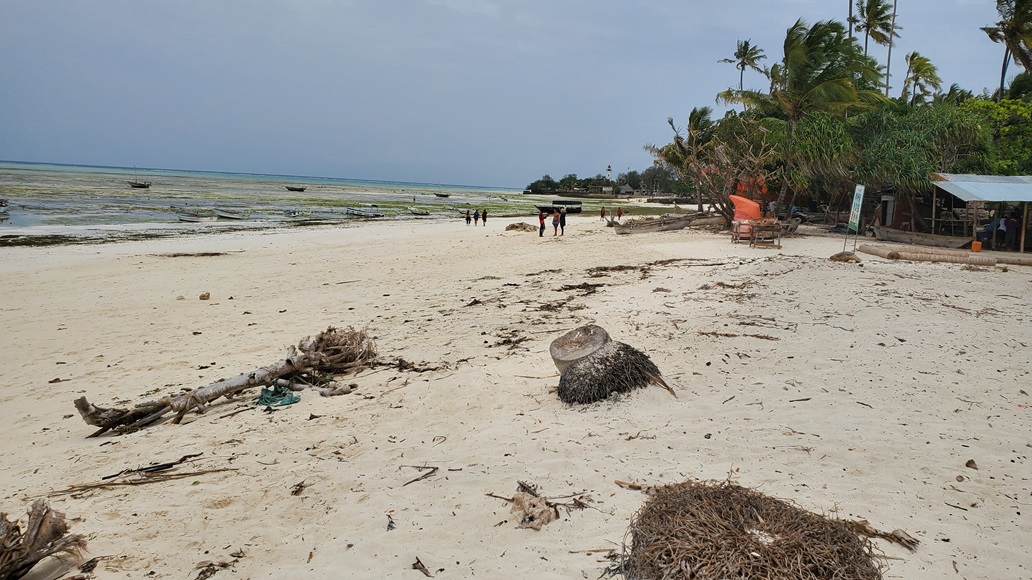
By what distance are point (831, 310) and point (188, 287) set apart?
12.7 m

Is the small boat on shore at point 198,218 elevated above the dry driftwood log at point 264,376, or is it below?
above

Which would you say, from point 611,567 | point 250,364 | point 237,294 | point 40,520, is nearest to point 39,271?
point 237,294

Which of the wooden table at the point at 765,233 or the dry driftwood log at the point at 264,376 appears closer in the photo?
the dry driftwood log at the point at 264,376

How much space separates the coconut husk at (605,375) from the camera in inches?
193

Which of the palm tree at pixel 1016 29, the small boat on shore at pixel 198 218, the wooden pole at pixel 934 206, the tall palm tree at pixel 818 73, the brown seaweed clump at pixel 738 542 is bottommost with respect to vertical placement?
the brown seaweed clump at pixel 738 542

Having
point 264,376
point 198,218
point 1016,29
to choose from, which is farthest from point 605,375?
point 198,218

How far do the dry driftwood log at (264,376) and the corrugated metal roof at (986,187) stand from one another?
15907mm

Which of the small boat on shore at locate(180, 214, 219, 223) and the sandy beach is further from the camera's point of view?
the small boat on shore at locate(180, 214, 219, 223)

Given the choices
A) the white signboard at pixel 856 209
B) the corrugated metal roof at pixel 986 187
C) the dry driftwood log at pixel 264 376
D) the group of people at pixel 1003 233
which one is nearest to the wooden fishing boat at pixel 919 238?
the group of people at pixel 1003 233

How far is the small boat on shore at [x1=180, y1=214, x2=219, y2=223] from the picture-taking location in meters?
28.2

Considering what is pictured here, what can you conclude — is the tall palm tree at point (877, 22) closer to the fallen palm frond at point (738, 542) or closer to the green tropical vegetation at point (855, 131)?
the green tropical vegetation at point (855, 131)

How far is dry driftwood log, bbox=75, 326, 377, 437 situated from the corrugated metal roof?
15.9 metres

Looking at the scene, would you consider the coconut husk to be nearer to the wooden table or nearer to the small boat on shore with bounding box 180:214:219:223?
the wooden table

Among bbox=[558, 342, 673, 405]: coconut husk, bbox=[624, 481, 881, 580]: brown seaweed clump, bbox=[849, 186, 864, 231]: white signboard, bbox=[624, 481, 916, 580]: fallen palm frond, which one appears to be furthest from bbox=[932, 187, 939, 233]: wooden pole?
bbox=[624, 481, 881, 580]: brown seaweed clump
